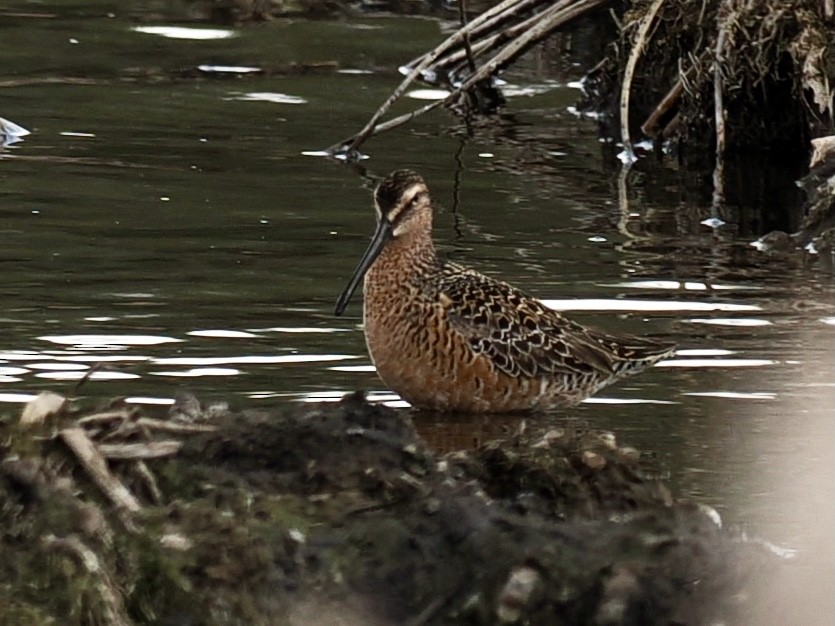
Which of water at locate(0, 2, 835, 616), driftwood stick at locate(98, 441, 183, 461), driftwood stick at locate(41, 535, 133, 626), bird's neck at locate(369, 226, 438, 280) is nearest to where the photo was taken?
driftwood stick at locate(41, 535, 133, 626)

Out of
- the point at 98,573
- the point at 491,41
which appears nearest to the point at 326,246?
the point at 491,41

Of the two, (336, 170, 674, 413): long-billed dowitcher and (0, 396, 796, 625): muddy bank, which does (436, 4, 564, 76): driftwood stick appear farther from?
(0, 396, 796, 625): muddy bank

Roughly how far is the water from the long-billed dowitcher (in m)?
0.12

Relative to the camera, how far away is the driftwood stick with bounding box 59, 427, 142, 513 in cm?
511

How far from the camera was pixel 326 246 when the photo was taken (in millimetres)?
10039

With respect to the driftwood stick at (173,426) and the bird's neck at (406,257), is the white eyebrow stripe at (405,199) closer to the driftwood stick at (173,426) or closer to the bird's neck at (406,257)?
the bird's neck at (406,257)

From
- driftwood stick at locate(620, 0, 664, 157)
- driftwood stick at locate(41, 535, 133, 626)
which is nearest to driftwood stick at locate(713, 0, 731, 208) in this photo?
driftwood stick at locate(620, 0, 664, 157)

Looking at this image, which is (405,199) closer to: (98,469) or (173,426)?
(173,426)

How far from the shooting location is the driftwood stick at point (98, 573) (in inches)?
187

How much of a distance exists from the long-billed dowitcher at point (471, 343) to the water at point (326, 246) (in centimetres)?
12

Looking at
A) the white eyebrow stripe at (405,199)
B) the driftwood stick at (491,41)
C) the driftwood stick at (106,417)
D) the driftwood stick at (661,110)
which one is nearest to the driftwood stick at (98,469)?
the driftwood stick at (106,417)

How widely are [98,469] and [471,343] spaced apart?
2725mm

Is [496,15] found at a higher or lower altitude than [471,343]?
higher

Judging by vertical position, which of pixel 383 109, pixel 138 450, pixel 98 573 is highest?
pixel 138 450
